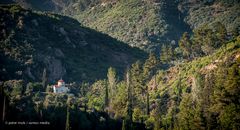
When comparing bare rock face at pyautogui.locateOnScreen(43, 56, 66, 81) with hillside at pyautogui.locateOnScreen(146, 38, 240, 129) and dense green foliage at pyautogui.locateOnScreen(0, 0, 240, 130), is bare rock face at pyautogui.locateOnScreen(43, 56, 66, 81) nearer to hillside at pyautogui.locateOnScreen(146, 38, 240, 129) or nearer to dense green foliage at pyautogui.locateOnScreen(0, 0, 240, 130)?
dense green foliage at pyautogui.locateOnScreen(0, 0, 240, 130)

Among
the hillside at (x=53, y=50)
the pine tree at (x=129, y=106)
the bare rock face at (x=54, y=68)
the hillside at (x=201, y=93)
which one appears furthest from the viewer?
the bare rock face at (x=54, y=68)

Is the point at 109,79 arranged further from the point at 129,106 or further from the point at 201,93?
the point at 201,93

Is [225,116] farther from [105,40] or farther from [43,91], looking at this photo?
[105,40]

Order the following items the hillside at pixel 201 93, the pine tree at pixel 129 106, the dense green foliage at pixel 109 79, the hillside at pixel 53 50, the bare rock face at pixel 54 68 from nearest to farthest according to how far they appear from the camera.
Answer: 1. the hillside at pixel 201 93
2. the dense green foliage at pixel 109 79
3. the pine tree at pixel 129 106
4. the hillside at pixel 53 50
5. the bare rock face at pixel 54 68

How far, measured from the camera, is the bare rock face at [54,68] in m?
136

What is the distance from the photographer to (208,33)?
11694 centimetres

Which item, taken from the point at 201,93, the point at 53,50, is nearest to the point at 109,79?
the point at 201,93

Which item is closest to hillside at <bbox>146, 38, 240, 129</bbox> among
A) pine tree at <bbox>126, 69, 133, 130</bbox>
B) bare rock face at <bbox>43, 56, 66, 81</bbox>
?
pine tree at <bbox>126, 69, 133, 130</bbox>

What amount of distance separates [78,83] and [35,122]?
178 feet

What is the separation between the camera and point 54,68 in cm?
13888

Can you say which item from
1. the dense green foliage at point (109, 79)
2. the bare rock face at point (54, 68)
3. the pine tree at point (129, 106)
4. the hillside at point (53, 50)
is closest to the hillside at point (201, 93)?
the dense green foliage at point (109, 79)

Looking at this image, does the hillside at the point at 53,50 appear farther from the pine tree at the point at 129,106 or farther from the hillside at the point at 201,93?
the hillside at the point at 201,93

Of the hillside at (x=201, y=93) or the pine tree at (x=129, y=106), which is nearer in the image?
the hillside at (x=201, y=93)

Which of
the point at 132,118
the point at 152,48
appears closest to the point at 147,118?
the point at 132,118
